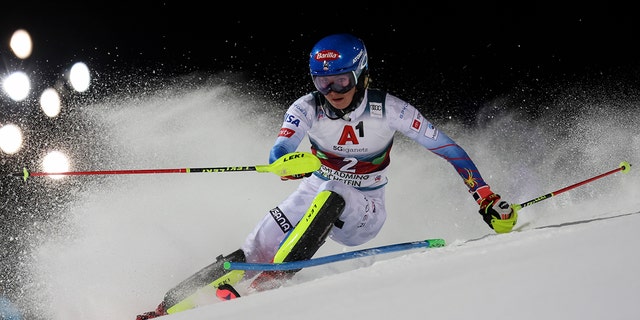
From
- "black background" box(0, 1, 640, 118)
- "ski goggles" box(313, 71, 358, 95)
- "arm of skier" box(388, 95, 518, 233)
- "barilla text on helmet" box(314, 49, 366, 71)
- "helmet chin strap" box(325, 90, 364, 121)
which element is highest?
"black background" box(0, 1, 640, 118)

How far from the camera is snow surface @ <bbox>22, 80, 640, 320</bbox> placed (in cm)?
169

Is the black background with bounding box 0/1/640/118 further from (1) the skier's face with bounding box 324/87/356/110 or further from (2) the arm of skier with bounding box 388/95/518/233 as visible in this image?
(1) the skier's face with bounding box 324/87/356/110

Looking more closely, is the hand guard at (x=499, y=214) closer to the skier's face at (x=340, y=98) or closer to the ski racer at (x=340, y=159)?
the ski racer at (x=340, y=159)

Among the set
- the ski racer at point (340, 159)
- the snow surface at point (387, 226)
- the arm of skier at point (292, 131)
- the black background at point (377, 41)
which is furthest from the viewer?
the black background at point (377, 41)

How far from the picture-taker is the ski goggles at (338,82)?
145 inches

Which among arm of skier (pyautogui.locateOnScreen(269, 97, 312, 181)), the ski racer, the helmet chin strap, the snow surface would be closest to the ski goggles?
the ski racer

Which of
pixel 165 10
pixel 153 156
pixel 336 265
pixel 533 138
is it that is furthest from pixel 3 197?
pixel 533 138

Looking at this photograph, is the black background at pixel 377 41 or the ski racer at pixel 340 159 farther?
the black background at pixel 377 41

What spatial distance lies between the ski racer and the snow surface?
0.42 m

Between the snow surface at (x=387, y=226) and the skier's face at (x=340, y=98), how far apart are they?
1.03 metres

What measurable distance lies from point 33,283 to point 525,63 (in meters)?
6.41

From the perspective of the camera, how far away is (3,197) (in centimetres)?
793

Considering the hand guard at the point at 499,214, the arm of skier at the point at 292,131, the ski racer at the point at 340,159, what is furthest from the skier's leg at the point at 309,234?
the hand guard at the point at 499,214

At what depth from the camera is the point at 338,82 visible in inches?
146
